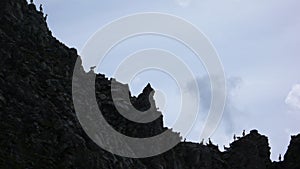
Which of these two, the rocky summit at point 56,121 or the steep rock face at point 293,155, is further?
the steep rock face at point 293,155

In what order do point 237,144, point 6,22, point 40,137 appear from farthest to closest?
point 237,144, point 6,22, point 40,137

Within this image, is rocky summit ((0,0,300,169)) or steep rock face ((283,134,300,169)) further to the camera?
steep rock face ((283,134,300,169))

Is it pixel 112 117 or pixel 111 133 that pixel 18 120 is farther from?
pixel 112 117

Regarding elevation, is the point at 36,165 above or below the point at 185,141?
below

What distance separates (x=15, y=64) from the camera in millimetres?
147875

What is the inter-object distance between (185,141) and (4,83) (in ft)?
230

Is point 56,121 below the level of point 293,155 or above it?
below

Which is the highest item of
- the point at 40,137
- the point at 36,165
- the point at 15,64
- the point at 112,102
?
the point at 112,102

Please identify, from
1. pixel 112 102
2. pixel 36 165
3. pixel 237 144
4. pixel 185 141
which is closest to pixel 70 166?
pixel 36 165

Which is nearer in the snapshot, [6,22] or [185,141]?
[6,22]

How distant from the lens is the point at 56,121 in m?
139

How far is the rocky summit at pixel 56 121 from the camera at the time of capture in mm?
129250

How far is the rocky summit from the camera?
12925 centimetres

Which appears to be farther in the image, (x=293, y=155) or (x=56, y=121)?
(x=293, y=155)
